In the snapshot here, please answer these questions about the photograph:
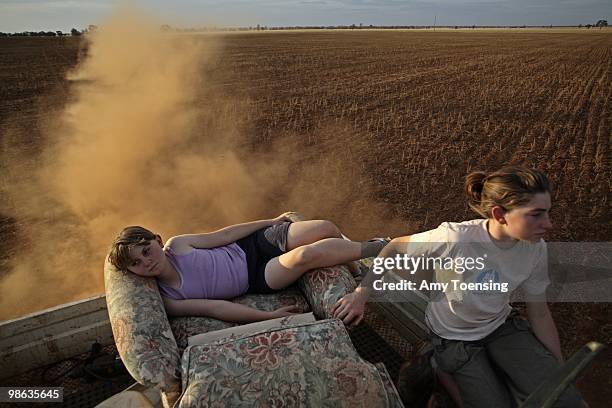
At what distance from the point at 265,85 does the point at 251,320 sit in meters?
12.9

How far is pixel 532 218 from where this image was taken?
1.97 m

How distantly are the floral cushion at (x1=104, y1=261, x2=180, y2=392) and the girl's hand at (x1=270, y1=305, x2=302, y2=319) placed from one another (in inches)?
22.9

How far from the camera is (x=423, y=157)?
7312 millimetres

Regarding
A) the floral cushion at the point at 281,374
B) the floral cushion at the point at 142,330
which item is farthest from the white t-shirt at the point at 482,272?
the floral cushion at the point at 142,330

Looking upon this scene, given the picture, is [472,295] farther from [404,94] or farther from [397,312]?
[404,94]

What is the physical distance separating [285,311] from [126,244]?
974 millimetres

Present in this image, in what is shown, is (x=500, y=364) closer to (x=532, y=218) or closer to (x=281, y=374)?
(x=532, y=218)

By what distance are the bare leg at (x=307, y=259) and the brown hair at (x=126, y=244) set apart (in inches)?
31.0

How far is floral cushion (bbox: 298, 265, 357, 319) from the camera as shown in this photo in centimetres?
249

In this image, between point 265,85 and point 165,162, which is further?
point 265,85

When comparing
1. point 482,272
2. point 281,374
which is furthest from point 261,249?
point 482,272

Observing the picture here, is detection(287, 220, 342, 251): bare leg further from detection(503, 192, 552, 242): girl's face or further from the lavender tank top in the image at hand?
detection(503, 192, 552, 242): girl's face

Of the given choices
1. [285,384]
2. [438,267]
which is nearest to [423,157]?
[438,267]

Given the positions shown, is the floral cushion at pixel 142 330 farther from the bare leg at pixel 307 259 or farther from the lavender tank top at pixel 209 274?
the bare leg at pixel 307 259
